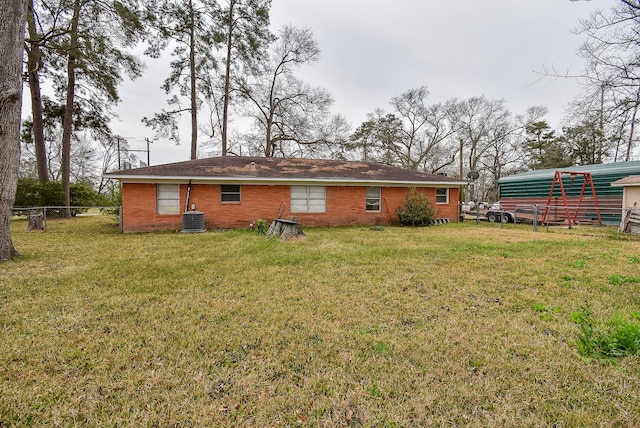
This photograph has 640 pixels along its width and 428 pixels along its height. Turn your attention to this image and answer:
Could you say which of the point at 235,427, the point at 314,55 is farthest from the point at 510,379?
the point at 314,55

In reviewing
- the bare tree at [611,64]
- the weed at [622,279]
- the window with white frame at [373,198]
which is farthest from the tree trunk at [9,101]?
the bare tree at [611,64]

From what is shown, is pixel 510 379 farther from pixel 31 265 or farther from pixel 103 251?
pixel 103 251

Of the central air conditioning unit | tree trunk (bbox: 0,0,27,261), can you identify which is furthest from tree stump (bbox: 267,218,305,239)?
tree trunk (bbox: 0,0,27,261)

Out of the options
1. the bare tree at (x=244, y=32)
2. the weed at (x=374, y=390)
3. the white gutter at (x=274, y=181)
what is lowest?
the weed at (x=374, y=390)

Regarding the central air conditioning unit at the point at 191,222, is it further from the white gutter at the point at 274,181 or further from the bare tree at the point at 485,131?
the bare tree at the point at 485,131

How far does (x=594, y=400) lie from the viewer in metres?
1.97

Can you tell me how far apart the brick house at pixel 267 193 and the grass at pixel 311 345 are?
539 centimetres

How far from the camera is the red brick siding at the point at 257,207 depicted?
10.9 m

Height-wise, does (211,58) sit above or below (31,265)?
above

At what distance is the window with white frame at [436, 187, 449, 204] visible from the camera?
1441 cm

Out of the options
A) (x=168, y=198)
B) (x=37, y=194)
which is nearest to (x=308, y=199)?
(x=168, y=198)

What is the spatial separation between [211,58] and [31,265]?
1691 cm

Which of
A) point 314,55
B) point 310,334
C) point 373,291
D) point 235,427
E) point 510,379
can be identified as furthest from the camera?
point 314,55

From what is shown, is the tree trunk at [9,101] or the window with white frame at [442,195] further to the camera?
the window with white frame at [442,195]
